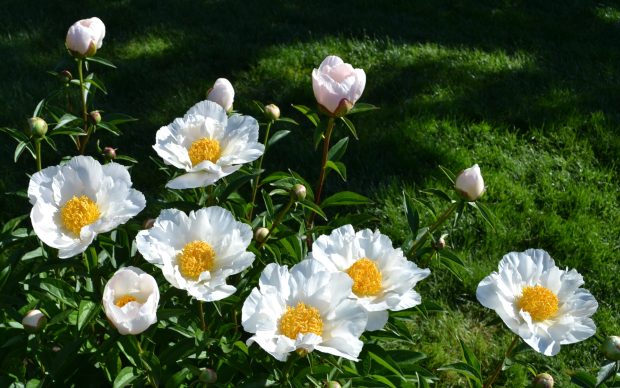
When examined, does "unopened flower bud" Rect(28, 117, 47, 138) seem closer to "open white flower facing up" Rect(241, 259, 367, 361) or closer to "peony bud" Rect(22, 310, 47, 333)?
"peony bud" Rect(22, 310, 47, 333)

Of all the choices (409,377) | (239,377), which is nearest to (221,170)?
(239,377)

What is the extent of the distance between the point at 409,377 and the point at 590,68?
282cm

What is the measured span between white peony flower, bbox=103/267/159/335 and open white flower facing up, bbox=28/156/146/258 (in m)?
0.11

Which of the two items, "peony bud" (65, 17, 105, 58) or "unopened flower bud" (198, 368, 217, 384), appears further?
"peony bud" (65, 17, 105, 58)

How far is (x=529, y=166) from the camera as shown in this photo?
10.7ft

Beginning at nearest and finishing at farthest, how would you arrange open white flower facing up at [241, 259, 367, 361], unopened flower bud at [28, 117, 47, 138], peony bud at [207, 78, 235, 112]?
open white flower facing up at [241, 259, 367, 361] → unopened flower bud at [28, 117, 47, 138] → peony bud at [207, 78, 235, 112]

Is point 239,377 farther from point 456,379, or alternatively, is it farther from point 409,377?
point 456,379

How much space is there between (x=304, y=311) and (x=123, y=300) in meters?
0.34

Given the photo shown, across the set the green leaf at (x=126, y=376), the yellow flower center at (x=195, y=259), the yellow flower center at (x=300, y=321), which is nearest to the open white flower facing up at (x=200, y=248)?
the yellow flower center at (x=195, y=259)

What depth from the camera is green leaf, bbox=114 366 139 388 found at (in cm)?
149

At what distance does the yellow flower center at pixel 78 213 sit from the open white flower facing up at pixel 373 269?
464 mm

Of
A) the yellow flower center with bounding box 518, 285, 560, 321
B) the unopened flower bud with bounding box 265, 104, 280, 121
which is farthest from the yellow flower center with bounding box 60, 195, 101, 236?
the yellow flower center with bounding box 518, 285, 560, 321

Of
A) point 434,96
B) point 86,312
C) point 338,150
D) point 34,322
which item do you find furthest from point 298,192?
→ point 434,96

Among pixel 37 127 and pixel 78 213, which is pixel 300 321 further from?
pixel 37 127
